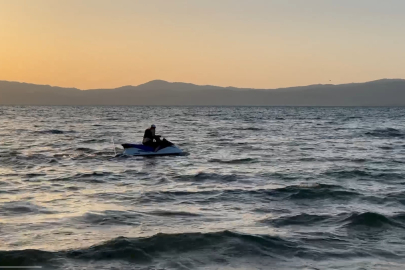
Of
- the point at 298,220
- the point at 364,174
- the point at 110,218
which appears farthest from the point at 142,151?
the point at 298,220

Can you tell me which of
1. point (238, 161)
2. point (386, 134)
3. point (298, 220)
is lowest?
point (386, 134)

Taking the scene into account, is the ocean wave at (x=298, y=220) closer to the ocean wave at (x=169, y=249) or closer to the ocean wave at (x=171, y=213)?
the ocean wave at (x=169, y=249)

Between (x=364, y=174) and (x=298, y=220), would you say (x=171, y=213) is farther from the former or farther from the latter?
(x=364, y=174)

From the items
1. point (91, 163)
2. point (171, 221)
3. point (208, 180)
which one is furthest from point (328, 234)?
point (91, 163)

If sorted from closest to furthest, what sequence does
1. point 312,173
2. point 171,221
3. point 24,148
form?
1. point 171,221
2. point 312,173
3. point 24,148

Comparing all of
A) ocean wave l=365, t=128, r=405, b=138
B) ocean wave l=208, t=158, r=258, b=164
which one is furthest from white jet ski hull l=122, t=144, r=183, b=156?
ocean wave l=365, t=128, r=405, b=138

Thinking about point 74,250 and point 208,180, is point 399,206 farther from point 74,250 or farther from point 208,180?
point 74,250

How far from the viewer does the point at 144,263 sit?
8.30 meters

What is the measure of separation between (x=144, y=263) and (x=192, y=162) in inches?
578

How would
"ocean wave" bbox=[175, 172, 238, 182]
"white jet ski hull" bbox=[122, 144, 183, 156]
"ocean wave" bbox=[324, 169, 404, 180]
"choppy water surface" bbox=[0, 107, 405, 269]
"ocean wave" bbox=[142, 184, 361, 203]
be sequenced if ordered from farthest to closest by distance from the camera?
"white jet ski hull" bbox=[122, 144, 183, 156] < "ocean wave" bbox=[324, 169, 404, 180] < "ocean wave" bbox=[175, 172, 238, 182] < "ocean wave" bbox=[142, 184, 361, 203] < "choppy water surface" bbox=[0, 107, 405, 269]

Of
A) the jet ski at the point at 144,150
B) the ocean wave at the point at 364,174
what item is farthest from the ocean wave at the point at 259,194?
the jet ski at the point at 144,150

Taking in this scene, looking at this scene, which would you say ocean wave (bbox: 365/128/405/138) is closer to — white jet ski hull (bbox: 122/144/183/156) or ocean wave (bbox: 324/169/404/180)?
white jet ski hull (bbox: 122/144/183/156)

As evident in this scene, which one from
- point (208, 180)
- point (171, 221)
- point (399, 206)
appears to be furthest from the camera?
point (208, 180)

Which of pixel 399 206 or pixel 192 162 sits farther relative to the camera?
pixel 192 162
